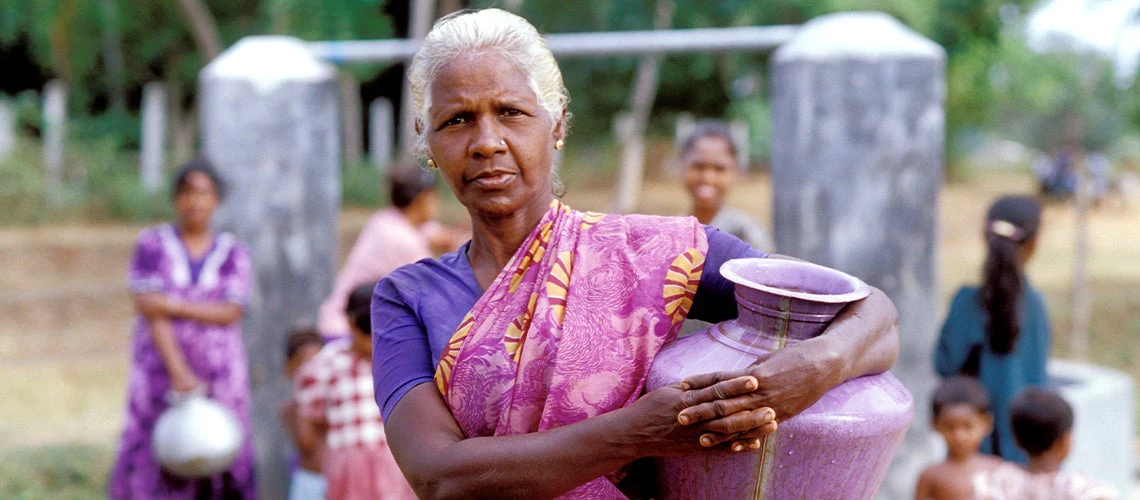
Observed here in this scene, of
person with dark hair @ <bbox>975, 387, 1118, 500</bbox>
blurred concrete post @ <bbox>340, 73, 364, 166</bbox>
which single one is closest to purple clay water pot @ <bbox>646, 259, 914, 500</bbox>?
person with dark hair @ <bbox>975, 387, 1118, 500</bbox>

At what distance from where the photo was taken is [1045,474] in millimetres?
3592

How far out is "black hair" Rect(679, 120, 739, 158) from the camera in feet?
14.9

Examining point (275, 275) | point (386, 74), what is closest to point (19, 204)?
point (386, 74)

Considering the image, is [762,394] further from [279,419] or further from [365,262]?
[279,419]

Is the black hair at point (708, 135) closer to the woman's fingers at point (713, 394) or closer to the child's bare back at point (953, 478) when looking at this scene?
the child's bare back at point (953, 478)

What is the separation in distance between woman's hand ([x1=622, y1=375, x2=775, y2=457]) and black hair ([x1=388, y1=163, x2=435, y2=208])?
143 inches

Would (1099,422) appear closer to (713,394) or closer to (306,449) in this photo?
(306,449)

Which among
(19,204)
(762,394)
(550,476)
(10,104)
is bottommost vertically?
(19,204)

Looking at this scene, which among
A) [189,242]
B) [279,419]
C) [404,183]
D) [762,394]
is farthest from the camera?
[279,419]

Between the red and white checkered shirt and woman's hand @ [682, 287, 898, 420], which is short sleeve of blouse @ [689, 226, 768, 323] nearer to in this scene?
woman's hand @ [682, 287, 898, 420]

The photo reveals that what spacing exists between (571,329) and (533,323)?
6 centimetres

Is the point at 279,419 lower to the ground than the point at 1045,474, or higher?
lower

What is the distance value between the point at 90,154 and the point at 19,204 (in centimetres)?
132

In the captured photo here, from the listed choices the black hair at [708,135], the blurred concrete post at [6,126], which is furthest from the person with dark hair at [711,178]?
the blurred concrete post at [6,126]
